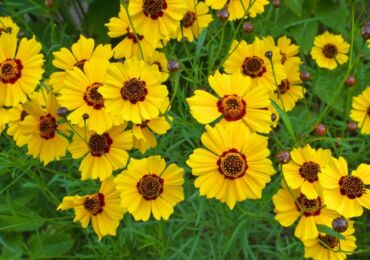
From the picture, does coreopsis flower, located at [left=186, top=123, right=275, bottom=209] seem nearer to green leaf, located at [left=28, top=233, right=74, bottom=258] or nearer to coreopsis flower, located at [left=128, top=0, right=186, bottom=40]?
coreopsis flower, located at [left=128, top=0, right=186, bottom=40]

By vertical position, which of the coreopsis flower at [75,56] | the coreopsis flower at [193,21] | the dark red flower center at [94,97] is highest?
the coreopsis flower at [193,21]

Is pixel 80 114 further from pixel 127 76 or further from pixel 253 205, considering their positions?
pixel 253 205

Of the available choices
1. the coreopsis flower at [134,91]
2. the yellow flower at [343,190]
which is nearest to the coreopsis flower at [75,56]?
the coreopsis flower at [134,91]

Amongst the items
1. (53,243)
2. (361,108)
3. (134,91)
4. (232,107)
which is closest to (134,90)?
(134,91)

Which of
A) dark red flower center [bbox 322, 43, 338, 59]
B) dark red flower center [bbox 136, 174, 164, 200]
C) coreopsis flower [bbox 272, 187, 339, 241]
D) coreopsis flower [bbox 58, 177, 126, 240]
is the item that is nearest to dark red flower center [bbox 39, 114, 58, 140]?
coreopsis flower [bbox 58, 177, 126, 240]

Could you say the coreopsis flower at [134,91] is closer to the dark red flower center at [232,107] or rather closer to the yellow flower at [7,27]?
the dark red flower center at [232,107]

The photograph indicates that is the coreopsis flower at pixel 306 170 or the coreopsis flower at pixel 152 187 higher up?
the coreopsis flower at pixel 306 170

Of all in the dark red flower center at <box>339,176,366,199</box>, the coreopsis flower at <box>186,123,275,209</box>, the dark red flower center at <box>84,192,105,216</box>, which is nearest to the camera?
the coreopsis flower at <box>186,123,275,209</box>
